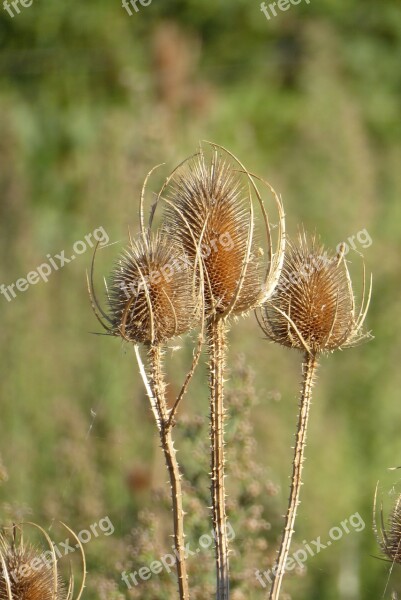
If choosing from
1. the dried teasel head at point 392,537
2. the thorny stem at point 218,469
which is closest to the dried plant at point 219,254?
the thorny stem at point 218,469

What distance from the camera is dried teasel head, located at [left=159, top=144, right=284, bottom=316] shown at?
3.73 feet

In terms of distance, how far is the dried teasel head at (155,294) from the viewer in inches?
44.6

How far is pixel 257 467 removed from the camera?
1605 mm

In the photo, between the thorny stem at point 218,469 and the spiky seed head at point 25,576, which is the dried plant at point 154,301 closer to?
the thorny stem at point 218,469

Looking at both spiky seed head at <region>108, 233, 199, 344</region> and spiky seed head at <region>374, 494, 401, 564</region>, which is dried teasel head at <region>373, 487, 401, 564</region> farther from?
spiky seed head at <region>108, 233, 199, 344</region>

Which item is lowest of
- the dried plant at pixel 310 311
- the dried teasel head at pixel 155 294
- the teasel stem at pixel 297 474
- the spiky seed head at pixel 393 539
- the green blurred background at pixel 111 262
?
the spiky seed head at pixel 393 539

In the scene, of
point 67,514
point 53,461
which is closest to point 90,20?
point 53,461

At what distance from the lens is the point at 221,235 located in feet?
3.90

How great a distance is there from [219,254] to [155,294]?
0.10 m

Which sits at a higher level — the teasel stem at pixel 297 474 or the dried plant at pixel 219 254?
the dried plant at pixel 219 254

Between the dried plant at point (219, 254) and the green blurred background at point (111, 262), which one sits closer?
the dried plant at point (219, 254)

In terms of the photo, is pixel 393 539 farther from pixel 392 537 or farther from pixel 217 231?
pixel 217 231

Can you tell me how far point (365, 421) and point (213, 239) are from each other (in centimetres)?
259

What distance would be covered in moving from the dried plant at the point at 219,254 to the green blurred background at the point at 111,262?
201 mm
